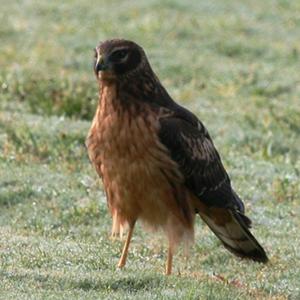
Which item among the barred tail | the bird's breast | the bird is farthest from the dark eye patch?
the barred tail

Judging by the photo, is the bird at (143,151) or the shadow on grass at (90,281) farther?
the bird at (143,151)

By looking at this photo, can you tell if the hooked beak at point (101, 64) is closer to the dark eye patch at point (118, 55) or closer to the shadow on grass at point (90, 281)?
the dark eye patch at point (118, 55)

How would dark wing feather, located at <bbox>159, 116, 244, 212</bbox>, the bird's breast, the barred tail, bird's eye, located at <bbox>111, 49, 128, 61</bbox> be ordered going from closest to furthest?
the bird's breast
bird's eye, located at <bbox>111, 49, 128, 61</bbox>
dark wing feather, located at <bbox>159, 116, 244, 212</bbox>
the barred tail

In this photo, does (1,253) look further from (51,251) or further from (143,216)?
(143,216)

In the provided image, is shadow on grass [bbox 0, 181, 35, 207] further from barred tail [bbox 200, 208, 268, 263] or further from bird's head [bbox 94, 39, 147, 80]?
bird's head [bbox 94, 39, 147, 80]

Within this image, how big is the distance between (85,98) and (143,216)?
6839 millimetres

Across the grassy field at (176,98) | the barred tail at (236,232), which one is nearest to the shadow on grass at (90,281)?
the grassy field at (176,98)

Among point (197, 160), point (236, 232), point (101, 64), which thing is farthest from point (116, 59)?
point (236, 232)

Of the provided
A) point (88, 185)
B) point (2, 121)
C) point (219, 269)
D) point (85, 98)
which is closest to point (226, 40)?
point (85, 98)

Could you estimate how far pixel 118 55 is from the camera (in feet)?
32.2

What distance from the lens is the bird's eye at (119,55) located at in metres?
9.77

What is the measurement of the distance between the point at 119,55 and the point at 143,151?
2.54ft

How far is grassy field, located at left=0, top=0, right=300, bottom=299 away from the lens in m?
9.83

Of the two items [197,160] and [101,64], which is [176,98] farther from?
[101,64]
